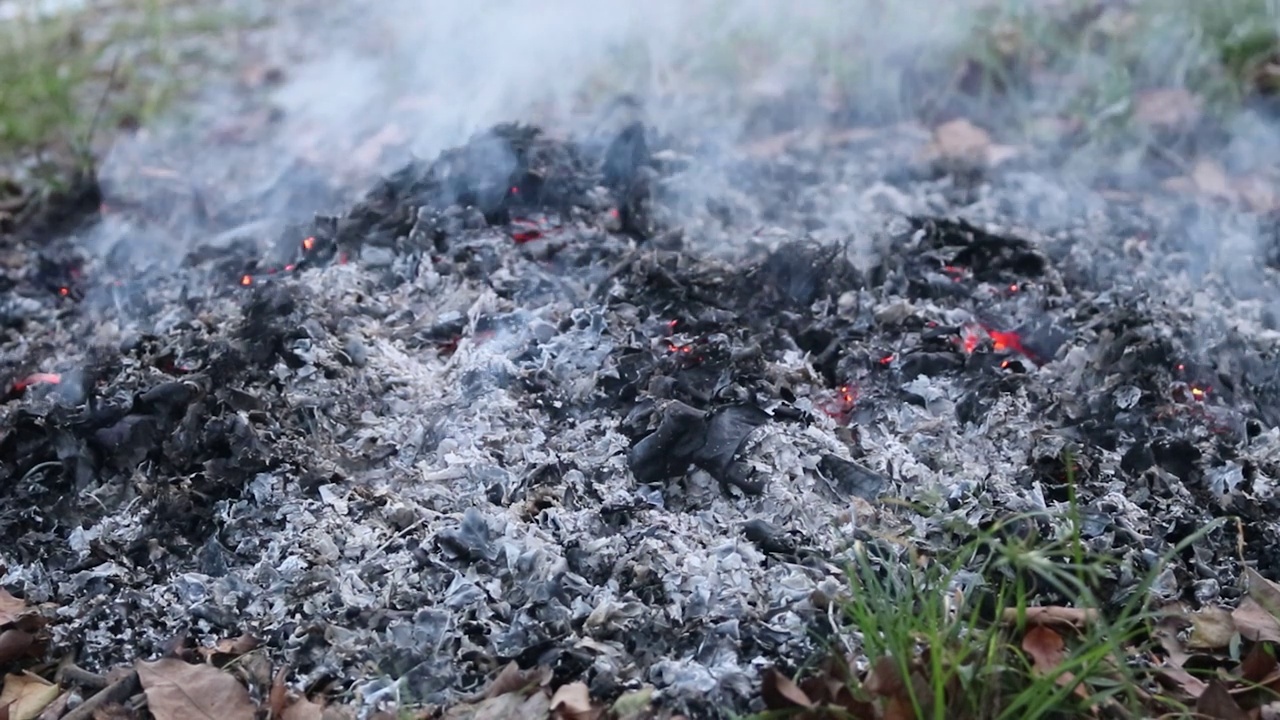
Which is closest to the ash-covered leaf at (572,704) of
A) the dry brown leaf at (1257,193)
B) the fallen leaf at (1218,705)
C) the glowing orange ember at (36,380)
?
the fallen leaf at (1218,705)

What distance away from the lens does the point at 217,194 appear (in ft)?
12.4

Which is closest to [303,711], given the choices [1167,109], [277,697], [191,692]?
[277,697]

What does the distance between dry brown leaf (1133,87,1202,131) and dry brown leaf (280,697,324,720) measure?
333 cm

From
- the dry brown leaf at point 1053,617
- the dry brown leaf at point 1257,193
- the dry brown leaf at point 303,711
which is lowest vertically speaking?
the dry brown leaf at point 303,711

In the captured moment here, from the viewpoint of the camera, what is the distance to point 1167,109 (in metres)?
3.93

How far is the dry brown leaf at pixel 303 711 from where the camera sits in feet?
6.01

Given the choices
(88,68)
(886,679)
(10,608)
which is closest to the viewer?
(886,679)

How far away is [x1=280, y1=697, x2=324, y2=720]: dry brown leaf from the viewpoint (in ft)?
6.01

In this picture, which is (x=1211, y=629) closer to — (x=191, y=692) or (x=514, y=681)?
(x=514, y=681)

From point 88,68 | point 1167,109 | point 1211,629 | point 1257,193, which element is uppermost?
point 88,68

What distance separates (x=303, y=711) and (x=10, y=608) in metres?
0.65

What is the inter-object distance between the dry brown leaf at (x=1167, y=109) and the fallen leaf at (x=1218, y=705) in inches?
103

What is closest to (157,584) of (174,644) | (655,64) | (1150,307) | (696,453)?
(174,644)

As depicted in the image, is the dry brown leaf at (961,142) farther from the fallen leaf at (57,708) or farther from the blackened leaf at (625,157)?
the fallen leaf at (57,708)
